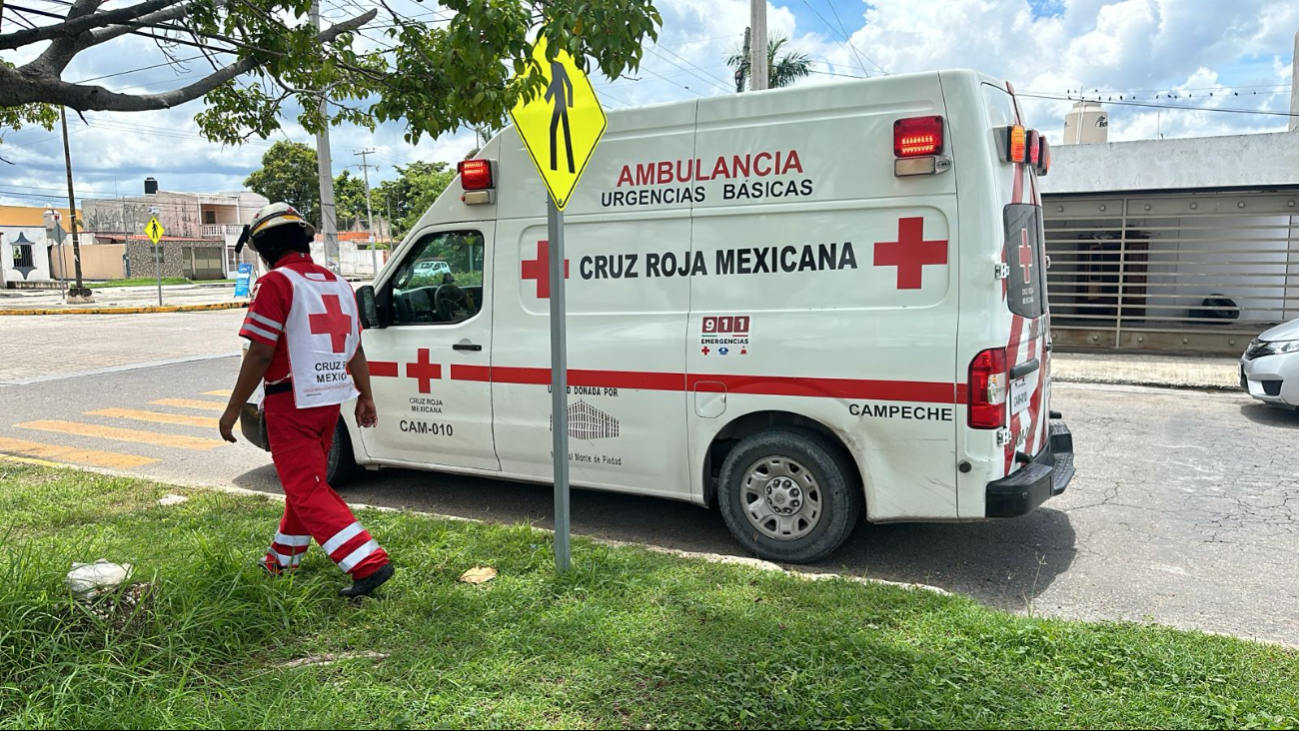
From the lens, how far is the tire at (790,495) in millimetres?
4844

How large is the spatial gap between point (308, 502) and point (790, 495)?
2483mm

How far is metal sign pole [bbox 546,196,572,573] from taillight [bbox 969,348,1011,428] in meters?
2.00

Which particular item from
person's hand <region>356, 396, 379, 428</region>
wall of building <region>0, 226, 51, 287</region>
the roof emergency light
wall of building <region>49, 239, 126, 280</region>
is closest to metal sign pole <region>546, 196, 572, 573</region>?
person's hand <region>356, 396, 379, 428</region>

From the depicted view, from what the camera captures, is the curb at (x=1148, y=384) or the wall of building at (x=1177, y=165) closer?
the curb at (x=1148, y=384)

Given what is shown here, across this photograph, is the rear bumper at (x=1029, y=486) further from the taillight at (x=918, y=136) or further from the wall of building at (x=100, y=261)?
the wall of building at (x=100, y=261)

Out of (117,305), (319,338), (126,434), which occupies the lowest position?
(126,434)

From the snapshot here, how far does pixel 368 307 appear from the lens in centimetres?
603

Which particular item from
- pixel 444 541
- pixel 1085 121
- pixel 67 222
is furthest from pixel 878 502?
pixel 67 222

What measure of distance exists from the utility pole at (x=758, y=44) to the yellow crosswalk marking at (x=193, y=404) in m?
8.73

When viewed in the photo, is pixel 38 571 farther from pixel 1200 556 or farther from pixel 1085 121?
pixel 1085 121

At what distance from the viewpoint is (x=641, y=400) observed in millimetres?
5312

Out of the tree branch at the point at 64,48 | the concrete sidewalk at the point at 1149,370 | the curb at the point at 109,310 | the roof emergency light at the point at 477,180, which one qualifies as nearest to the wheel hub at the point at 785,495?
the roof emergency light at the point at 477,180

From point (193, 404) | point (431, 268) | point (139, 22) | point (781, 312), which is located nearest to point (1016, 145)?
point (781, 312)

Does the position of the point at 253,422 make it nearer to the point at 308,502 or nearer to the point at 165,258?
the point at 308,502
